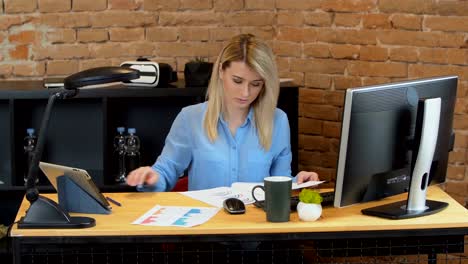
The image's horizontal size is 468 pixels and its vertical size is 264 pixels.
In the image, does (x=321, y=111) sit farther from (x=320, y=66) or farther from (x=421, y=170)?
(x=421, y=170)

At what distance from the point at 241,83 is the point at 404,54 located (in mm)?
1100

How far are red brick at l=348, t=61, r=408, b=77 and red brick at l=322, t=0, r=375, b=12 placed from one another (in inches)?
9.8

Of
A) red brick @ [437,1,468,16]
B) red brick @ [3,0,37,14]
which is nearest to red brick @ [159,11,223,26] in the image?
red brick @ [3,0,37,14]

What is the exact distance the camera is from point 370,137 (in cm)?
252

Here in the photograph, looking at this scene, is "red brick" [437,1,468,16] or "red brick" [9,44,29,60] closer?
"red brick" [437,1,468,16]

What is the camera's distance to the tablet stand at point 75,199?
2637mm

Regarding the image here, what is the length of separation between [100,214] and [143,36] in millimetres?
1746

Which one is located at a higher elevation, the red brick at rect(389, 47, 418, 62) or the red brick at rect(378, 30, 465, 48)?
the red brick at rect(378, 30, 465, 48)

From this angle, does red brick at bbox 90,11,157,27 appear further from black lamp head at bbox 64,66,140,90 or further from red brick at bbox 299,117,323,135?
black lamp head at bbox 64,66,140,90

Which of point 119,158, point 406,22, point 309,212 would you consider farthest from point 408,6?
point 309,212

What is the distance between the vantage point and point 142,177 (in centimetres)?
289

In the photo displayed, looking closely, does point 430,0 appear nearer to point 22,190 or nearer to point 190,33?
point 190,33

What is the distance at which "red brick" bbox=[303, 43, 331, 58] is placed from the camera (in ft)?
13.5

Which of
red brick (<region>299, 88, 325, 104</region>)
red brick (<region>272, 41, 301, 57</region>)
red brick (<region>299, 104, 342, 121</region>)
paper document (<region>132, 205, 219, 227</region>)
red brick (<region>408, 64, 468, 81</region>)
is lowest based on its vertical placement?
paper document (<region>132, 205, 219, 227</region>)
